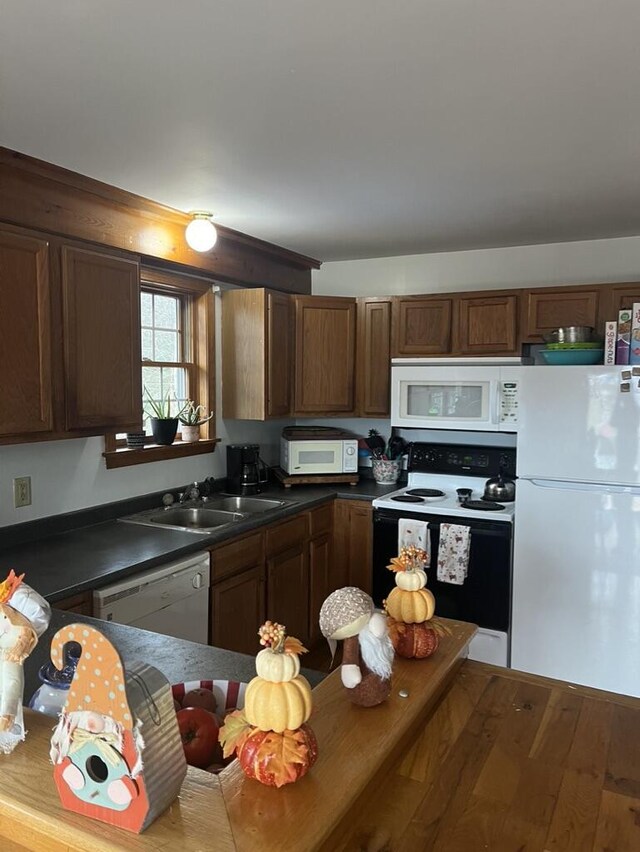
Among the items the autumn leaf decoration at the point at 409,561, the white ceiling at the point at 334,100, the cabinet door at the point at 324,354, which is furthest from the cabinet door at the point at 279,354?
the autumn leaf decoration at the point at 409,561

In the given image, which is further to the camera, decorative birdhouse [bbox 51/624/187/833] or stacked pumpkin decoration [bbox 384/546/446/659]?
stacked pumpkin decoration [bbox 384/546/446/659]

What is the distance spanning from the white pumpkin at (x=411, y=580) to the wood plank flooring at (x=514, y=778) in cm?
22

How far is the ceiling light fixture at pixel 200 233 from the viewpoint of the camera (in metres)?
2.89

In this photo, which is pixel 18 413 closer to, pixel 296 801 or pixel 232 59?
pixel 232 59

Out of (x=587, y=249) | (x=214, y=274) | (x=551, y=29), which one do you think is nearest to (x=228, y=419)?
(x=214, y=274)

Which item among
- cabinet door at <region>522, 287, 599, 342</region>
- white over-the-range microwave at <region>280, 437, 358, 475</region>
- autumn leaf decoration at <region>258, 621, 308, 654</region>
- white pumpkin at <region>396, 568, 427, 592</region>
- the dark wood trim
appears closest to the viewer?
autumn leaf decoration at <region>258, 621, 308, 654</region>

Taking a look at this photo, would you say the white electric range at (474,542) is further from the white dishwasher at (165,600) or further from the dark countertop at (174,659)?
the dark countertop at (174,659)

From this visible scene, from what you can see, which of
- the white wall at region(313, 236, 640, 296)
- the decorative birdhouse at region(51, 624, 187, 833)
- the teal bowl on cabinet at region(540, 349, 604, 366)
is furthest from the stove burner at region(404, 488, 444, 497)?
the decorative birdhouse at region(51, 624, 187, 833)

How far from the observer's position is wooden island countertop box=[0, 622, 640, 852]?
74 cm

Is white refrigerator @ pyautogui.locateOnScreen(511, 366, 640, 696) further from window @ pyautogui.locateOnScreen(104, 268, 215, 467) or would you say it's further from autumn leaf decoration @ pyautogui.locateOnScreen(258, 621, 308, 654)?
autumn leaf decoration @ pyautogui.locateOnScreen(258, 621, 308, 654)

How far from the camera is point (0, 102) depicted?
1.75 metres

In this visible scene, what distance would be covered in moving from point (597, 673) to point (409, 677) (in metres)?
2.26

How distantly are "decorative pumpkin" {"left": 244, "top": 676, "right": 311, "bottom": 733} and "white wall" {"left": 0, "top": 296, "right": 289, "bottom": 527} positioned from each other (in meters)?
2.00

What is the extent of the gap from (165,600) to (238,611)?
55 centimetres
